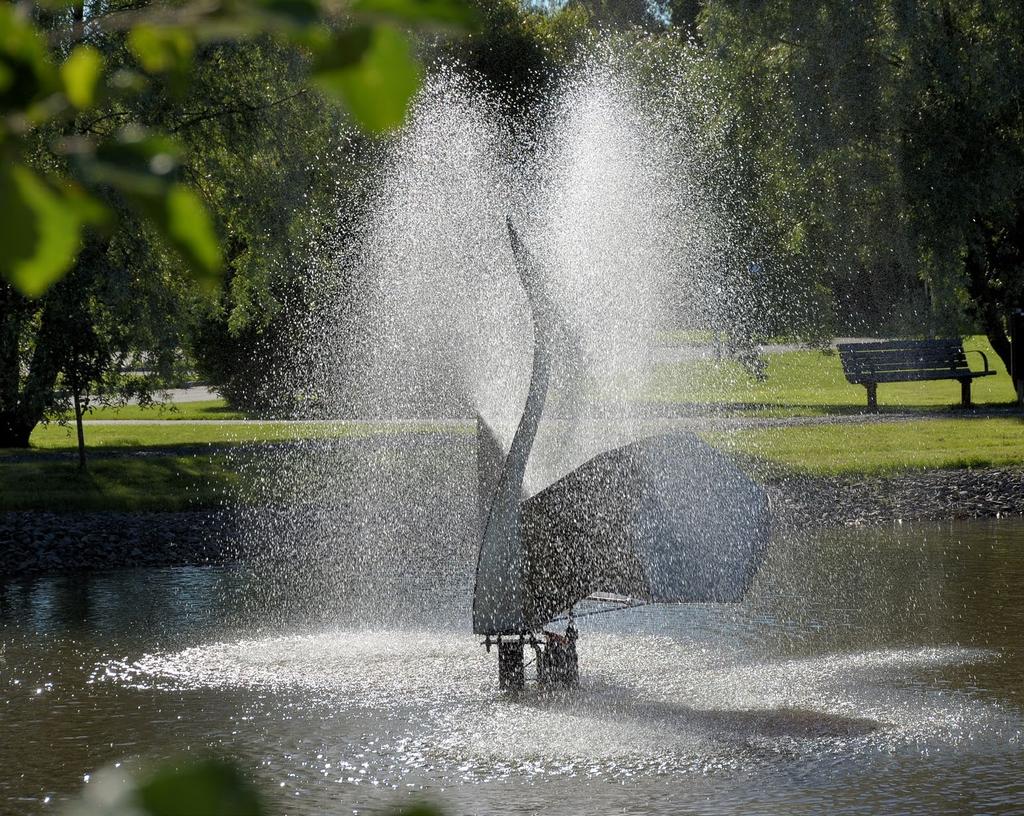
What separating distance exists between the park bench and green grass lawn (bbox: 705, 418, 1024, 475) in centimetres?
252

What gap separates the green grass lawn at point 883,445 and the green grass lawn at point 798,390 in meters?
3.00

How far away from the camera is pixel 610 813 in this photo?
593 centimetres

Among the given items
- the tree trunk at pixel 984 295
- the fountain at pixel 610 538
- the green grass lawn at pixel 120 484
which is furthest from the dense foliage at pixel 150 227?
the tree trunk at pixel 984 295

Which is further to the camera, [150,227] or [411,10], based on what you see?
[150,227]

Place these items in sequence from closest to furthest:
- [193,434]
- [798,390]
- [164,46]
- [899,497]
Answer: [164,46] → [899,497] → [193,434] → [798,390]

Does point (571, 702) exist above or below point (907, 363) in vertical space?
below

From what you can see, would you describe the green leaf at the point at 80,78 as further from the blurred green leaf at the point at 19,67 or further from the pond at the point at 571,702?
the pond at the point at 571,702

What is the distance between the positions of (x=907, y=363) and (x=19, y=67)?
74.1 feet

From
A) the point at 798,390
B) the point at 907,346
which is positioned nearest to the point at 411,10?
the point at 907,346

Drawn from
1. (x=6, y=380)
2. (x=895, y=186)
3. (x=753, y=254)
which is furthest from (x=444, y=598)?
(x=753, y=254)

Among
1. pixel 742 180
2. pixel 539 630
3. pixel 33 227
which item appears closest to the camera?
pixel 33 227

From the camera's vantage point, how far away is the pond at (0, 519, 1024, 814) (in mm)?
6305

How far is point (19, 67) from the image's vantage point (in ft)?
3.21

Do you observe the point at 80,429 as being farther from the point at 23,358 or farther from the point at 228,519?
the point at 228,519
